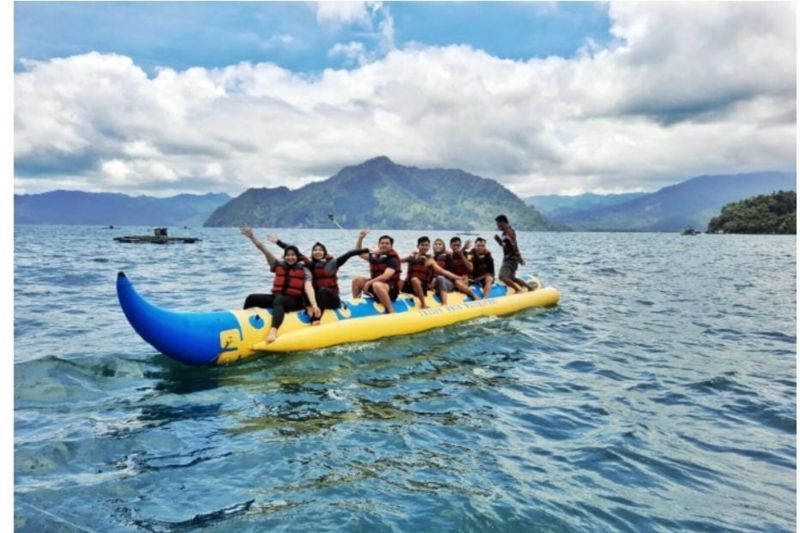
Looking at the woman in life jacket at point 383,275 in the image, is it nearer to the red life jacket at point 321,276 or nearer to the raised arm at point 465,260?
the red life jacket at point 321,276

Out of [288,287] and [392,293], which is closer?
[288,287]

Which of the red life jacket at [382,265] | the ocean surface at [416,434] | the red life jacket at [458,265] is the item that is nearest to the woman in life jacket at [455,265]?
the red life jacket at [458,265]

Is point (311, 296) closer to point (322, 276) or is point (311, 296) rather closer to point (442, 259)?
point (322, 276)

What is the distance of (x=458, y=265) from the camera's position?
12.0 metres

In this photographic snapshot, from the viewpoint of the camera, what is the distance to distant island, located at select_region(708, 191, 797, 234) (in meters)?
97.1

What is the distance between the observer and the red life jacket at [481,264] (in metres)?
12.6

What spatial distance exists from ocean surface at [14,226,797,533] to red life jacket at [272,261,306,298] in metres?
1.12

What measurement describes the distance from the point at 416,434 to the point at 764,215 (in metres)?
117

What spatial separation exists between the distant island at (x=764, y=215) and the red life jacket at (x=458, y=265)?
104 m

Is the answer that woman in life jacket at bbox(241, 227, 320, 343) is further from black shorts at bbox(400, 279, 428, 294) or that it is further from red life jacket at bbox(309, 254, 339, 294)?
black shorts at bbox(400, 279, 428, 294)

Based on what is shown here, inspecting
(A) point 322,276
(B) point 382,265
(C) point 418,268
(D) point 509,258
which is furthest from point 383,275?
(D) point 509,258

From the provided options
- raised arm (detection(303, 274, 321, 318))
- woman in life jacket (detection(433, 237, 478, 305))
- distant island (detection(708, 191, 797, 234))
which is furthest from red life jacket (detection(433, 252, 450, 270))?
distant island (detection(708, 191, 797, 234))

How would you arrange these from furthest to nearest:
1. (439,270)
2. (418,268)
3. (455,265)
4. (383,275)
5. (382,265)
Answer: (455,265) < (439,270) < (418,268) < (382,265) < (383,275)
